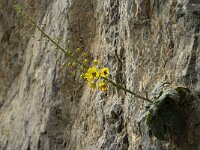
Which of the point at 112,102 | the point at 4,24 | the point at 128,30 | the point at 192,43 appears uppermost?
the point at 4,24

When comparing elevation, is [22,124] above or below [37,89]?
below

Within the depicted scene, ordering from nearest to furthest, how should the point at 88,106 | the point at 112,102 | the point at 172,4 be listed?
the point at 172,4 < the point at 112,102 < the point at 88,106

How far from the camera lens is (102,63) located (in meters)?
4.92

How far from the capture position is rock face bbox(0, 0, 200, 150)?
10.6 ft

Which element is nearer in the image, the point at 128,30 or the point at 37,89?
the point at 128,30

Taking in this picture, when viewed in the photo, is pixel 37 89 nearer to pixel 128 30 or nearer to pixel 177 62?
pixel 128 30

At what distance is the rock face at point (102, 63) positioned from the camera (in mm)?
3229

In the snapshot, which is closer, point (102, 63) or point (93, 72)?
point (93, 72)

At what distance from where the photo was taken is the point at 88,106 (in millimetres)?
5254

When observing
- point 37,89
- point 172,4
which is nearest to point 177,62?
point 172,4

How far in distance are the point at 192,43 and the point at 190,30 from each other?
105 millimetres

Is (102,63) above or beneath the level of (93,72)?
above

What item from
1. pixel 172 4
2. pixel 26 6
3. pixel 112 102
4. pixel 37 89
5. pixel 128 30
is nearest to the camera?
pixel 172 4

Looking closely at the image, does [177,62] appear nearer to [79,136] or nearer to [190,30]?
[190,30]
